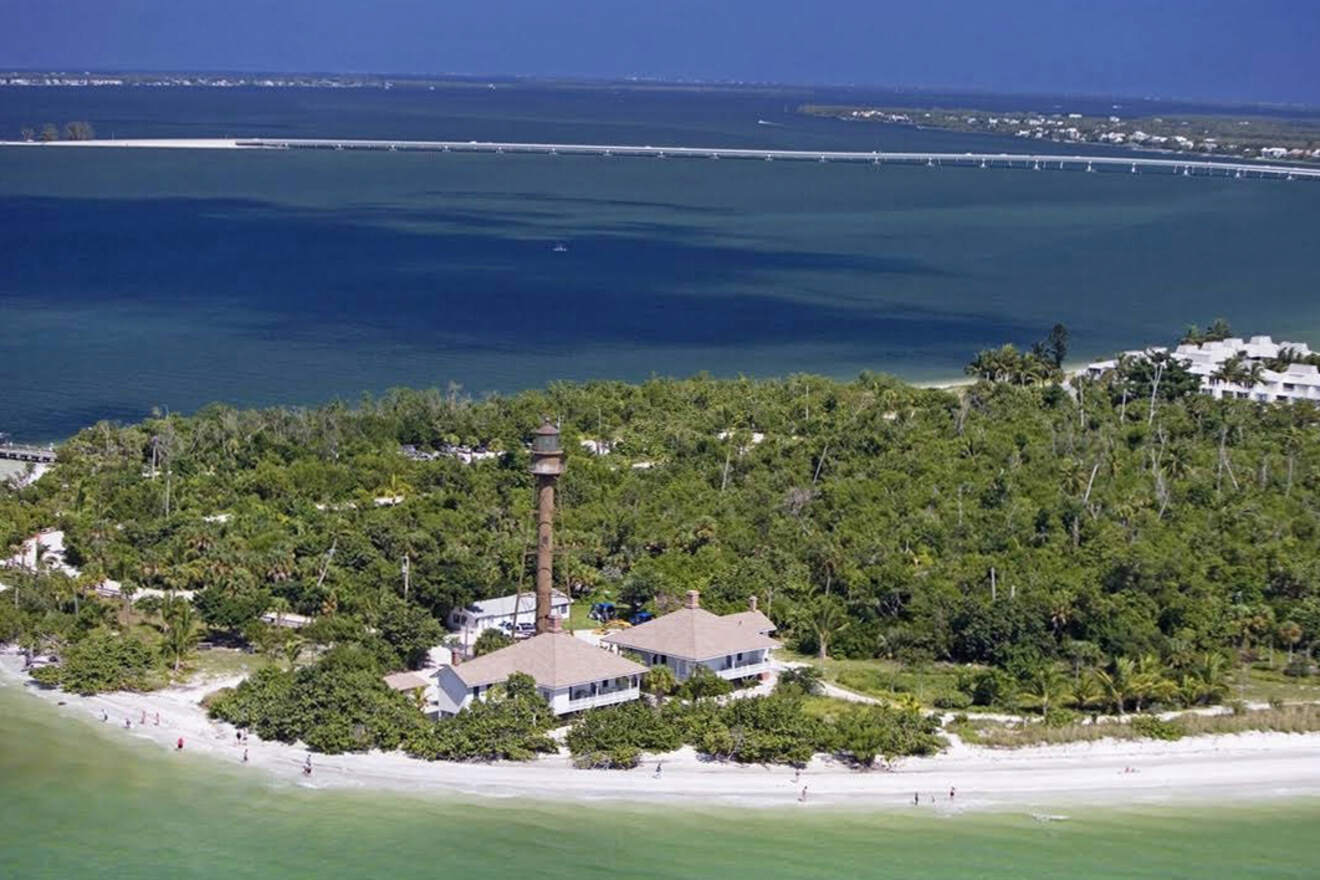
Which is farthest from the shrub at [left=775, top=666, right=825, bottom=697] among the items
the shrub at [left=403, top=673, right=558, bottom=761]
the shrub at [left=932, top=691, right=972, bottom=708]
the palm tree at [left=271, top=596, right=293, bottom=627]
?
the palm tree at [left=271, top=596, right=293, bottom=627]

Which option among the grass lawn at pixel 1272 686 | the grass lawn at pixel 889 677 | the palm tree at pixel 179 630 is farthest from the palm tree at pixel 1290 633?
the palm tree at pixel 179 630

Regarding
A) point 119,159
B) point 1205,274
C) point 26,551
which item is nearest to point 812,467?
point 26,551

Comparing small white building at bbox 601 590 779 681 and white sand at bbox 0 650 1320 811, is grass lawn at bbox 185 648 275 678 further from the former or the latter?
small white building at bbox 601 590 779 681

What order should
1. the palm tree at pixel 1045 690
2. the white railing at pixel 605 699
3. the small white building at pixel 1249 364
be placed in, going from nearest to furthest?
the white railing at pixel 605 699, the palm tree at pixel 1045 690, the small white building at pixel 1249 364

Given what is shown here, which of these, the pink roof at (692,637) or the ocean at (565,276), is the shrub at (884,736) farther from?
the ocean at (565,276)

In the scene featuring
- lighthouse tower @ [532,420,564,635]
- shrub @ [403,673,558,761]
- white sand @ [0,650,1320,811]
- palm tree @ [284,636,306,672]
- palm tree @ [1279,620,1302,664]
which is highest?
lighthouse tower @ [532,420,564,635]
